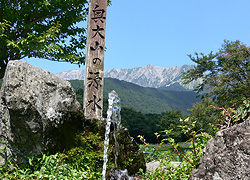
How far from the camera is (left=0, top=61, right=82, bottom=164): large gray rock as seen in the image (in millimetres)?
4301

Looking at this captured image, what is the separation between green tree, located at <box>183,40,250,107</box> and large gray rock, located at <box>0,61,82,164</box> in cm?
1139

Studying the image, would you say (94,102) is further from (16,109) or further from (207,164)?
(207,164)

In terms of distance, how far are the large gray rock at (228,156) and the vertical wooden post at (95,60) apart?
197 inches

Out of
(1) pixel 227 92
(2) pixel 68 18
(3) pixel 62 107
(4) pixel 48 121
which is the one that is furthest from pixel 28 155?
(1) pixel 227 92

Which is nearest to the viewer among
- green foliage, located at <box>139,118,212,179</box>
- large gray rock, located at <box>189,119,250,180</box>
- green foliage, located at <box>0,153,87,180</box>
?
large gray rock, located at <box>189,119,250,180</box>

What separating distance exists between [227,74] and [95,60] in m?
11.0

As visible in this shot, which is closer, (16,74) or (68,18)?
(16,74)

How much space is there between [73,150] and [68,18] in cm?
1171

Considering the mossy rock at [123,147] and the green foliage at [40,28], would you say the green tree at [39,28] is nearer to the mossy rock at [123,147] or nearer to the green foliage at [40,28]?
the green foliage at [40,28]

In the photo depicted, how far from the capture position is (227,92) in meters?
14.8

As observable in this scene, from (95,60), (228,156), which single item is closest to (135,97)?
(95,60)

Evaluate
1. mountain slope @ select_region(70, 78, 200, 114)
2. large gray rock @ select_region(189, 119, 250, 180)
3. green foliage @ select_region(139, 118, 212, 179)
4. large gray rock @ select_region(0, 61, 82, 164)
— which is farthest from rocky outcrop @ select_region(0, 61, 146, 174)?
mountain slope @ select_region(70, 78, 200, 114)

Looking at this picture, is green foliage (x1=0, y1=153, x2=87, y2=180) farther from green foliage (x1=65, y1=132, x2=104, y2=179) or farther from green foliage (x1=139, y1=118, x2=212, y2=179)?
green foliage (x1=139, y1=118, x2=212, y2=179)

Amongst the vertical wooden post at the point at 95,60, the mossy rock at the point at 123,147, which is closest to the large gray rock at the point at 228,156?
the mossy rock at the point at 123,147
